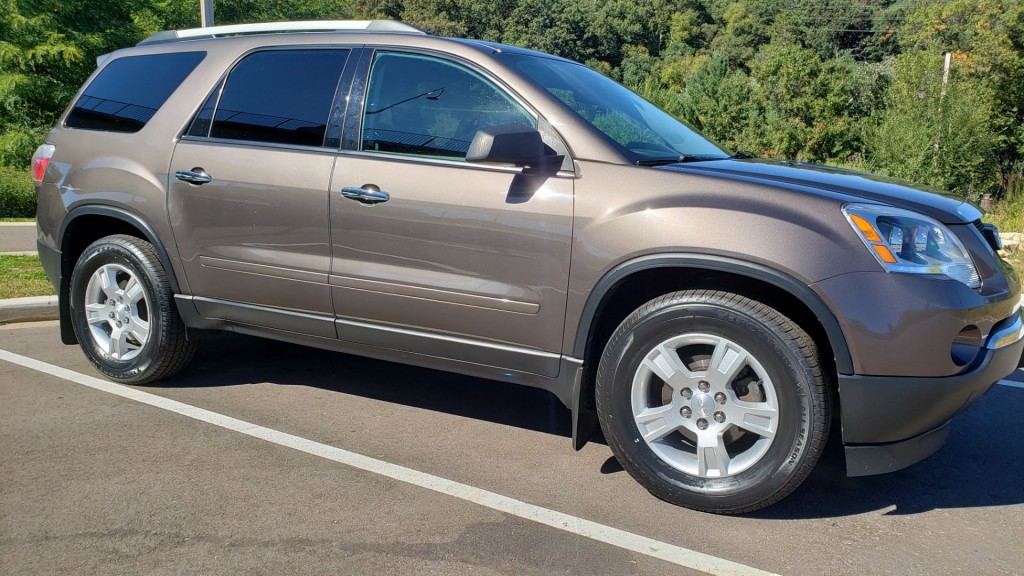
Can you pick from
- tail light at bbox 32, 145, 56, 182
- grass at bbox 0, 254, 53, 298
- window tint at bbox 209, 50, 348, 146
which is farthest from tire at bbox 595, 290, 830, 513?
grass at bbox 0, 254, 53, 298

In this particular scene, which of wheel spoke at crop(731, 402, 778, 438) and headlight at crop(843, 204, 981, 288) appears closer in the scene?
headlight at crop(843, 204, 981, 288)

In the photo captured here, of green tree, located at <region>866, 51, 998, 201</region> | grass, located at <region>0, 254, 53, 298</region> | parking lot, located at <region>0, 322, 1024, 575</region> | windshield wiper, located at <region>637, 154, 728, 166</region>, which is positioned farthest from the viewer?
green tree, located at <region>866, 51, 998, 201</region>

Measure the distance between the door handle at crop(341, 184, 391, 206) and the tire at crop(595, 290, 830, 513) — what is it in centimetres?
124

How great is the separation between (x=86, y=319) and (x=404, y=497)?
2.67 metres

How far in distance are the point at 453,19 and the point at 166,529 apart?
9562 centimetres

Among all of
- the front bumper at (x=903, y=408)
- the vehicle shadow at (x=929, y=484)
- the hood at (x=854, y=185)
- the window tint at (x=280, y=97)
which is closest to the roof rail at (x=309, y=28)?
the window tint at (x=280, y=97)

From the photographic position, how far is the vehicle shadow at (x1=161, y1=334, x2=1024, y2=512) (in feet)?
Answer: 12.0

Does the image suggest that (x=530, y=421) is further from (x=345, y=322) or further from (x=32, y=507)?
(x=32, y=507)

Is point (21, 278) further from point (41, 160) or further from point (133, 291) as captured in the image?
point (133, 291)

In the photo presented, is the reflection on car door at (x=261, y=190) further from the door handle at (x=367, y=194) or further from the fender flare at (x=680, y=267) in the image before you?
the fender flare at (x=680, y=267)

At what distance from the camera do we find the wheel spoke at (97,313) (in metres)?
5.02

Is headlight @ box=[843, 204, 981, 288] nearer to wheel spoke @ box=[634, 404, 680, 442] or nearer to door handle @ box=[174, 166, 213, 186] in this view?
wheel spoke @ box=[634, 404, 680, 442]

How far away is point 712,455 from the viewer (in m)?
3.42

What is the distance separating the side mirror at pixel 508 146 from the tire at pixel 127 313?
2207mm
